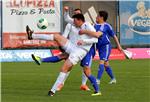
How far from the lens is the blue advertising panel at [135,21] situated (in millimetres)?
39594

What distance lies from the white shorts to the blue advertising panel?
25.0 metres

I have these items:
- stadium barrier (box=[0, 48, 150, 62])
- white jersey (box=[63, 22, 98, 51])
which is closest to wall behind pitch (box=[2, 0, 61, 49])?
stadium barrier (box=[0, 48, 150, 62])

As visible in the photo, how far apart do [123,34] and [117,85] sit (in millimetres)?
22465

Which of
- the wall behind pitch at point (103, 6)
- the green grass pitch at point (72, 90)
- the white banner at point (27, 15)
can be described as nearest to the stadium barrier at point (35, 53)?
the wall behind pitch at point (103, 6)

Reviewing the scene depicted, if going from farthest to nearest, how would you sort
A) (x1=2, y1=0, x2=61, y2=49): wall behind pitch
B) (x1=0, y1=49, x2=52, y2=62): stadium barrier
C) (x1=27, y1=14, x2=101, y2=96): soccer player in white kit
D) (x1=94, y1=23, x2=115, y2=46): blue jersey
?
(x1=2, y1=0, x2=61, y2=49): wall behind pitch < (x1=0, y1=49, x2=52, y2=62): stadium barrier < (x1=94, y1=23, x2=115, y2=46): blue jersey < (x1=27, y1=14, x2=101, y2=96): soccer player in white kit

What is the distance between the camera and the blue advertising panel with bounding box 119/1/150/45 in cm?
3959

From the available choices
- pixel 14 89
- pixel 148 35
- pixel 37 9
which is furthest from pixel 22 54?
pixel 14 89

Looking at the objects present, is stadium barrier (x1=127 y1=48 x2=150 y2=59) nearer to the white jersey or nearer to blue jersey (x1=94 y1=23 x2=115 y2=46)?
blue jersey (x1=94 y1=23 x2=115 y2=46)

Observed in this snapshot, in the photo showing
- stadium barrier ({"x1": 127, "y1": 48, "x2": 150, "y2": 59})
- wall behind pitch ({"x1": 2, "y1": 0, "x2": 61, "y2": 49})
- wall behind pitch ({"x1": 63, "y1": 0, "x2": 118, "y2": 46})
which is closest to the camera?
stadium barrier ({"x1": 127, "y1": 48, "x2": 150, "y2": 59})

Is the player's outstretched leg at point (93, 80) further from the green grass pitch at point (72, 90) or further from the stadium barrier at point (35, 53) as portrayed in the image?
the stadium barrier at point (35, 53)

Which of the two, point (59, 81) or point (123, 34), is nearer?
point (59, 81)

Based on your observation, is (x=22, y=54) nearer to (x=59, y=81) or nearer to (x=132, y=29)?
(x=132, y=29)

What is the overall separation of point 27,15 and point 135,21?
7.20m

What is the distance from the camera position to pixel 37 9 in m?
40.1
